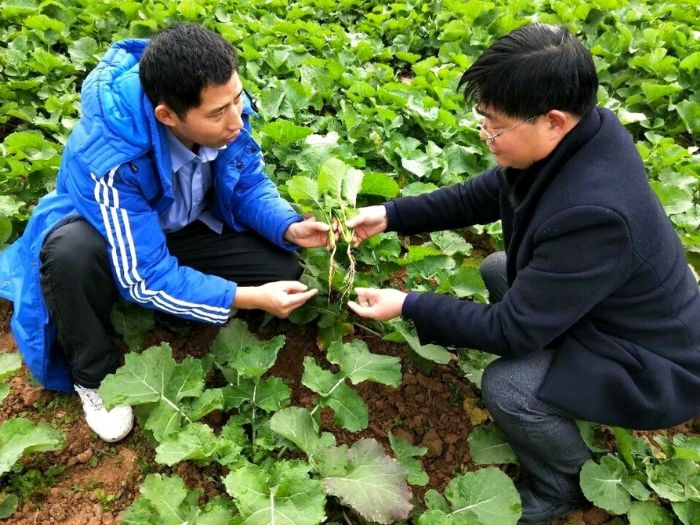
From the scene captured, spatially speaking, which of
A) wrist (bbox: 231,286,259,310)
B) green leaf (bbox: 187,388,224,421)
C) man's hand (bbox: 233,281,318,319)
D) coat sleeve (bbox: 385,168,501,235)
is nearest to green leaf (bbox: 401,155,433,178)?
coat sleeve (bbox: 385,168,501,235)

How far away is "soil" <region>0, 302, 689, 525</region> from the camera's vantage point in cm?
220

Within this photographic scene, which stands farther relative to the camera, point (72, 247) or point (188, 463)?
point (188, 463)

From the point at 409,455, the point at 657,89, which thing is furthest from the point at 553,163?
the point at 657,89

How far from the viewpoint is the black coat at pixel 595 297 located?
171 centimetres

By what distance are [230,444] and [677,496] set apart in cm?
159

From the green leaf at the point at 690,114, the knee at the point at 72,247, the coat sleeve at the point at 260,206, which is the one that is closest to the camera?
the knee at the point at 72,247

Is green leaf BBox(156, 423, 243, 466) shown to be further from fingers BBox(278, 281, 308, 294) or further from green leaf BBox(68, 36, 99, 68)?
green leaf BBox(68, 36, 99, 68)

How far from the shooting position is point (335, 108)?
4.06 m

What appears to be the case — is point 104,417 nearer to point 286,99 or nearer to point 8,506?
point 8,506

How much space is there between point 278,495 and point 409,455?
0.58 m

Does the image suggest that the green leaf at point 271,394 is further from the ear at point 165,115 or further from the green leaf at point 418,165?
the green leaf at point 418,165

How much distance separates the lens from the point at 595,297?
5.85ft

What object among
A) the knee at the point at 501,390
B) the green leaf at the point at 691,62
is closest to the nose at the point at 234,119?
the knee at the point at 501,390

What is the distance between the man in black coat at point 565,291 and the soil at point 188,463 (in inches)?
13.4
